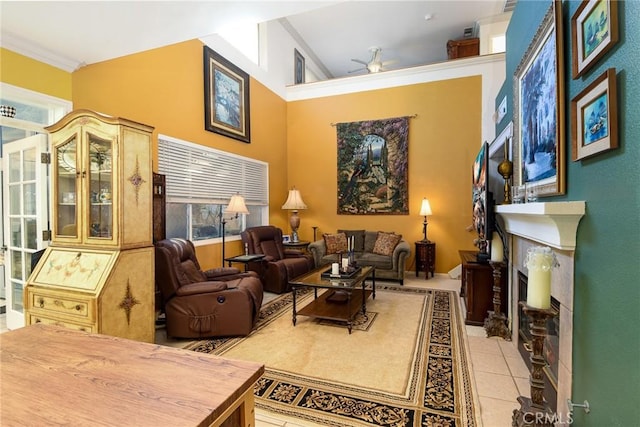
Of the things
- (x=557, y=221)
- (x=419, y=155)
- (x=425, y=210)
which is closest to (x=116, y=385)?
(x=557, y=221)

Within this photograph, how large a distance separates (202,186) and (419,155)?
400 cm

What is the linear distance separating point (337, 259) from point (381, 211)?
4.79 ft

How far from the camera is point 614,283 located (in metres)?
1.18

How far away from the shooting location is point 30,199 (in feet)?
9.35

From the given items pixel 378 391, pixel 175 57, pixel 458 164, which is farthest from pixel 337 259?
Answer: pixel 175 57

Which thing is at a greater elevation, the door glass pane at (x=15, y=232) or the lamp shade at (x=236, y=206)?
the lamp shade at (x=236, y=206)

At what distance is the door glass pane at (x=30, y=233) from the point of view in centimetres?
281

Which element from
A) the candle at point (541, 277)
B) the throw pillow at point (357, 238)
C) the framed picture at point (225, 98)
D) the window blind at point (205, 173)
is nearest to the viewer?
Answer: the candle at point (541, 277)

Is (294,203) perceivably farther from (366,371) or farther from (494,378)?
(494,378)

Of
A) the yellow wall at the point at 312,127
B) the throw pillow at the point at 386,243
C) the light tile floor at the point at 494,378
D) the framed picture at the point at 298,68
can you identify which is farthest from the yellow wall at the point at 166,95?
the light tile floor at the point at 494,378

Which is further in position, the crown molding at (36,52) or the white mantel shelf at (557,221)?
the crown molding at (36,52)

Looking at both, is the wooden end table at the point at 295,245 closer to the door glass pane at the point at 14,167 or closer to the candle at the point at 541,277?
the door glass pane at the point at 14,167

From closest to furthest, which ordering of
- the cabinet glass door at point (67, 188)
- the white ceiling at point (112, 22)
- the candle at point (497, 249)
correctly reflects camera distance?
the white ceiling at point (112, 22) → the cabinet glass door at point (67, 188) → the candle at point (497, 249)

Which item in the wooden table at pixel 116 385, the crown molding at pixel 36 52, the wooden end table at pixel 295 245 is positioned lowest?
the wooden end table at pixel 295 245
